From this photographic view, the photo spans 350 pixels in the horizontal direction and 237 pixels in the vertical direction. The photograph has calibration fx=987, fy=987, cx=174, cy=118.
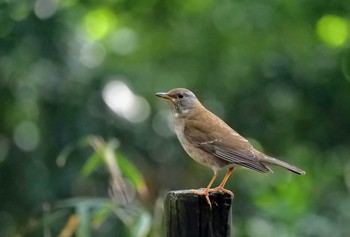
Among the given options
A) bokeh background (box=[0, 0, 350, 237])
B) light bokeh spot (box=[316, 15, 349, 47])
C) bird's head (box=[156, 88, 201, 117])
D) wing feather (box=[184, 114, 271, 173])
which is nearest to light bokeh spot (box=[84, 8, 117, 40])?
bokeh background (box=[0, 0, 350, 237])

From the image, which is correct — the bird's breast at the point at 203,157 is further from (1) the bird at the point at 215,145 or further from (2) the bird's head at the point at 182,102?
(2) the bird's head at the point at 182,102

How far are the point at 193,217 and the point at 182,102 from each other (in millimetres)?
2354

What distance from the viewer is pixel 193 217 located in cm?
426

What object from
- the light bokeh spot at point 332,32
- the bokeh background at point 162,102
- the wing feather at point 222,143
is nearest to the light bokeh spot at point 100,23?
the bokeh background at point 162,102

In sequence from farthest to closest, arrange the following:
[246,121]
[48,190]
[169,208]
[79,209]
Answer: [246,121], [48,190], [79,209], [169,208]

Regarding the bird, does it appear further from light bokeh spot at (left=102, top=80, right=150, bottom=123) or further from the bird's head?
light bokeh spot at (left=102, top=80, right=150, bottom=123)

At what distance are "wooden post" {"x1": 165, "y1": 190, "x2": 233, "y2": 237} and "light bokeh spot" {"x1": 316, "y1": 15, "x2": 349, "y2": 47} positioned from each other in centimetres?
720

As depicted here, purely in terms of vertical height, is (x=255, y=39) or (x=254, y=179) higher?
(x=255, y=39)

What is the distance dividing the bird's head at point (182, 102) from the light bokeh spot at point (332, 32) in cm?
492

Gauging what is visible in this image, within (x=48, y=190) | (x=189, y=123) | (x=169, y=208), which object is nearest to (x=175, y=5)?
(x=48, y=190)

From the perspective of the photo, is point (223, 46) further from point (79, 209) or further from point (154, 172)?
point (79, 209)

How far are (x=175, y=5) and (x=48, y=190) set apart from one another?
11.6 feet

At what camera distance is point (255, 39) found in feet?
38.0

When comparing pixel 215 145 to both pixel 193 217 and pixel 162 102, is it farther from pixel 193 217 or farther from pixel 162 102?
pixel 162 102
